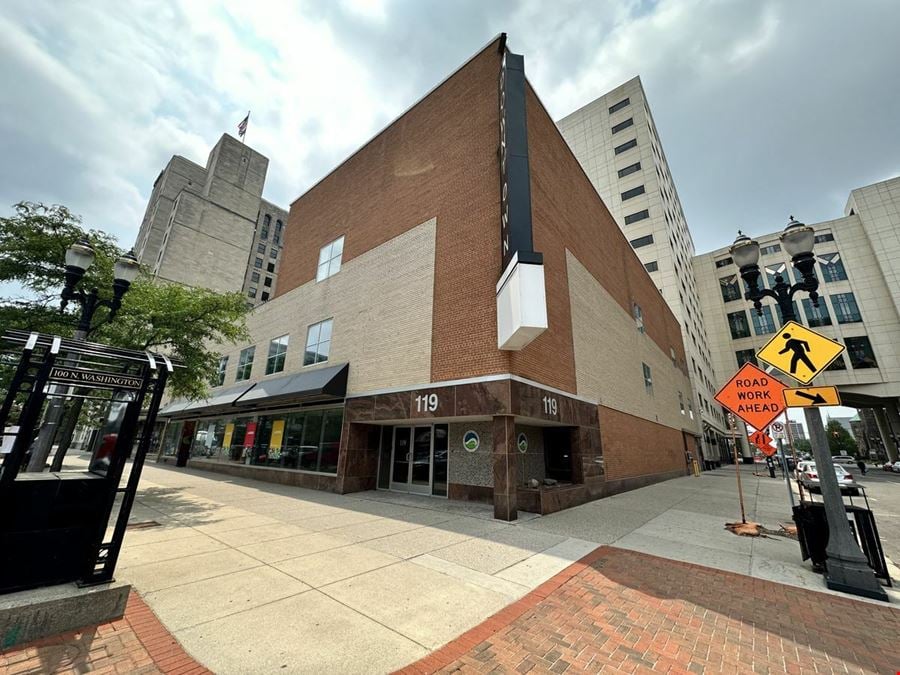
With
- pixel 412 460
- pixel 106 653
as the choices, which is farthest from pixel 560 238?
pixel 106 653

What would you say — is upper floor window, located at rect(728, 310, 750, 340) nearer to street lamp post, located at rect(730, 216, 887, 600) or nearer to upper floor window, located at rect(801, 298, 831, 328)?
upper floor window, located at rect(801, 298, 831, 328)

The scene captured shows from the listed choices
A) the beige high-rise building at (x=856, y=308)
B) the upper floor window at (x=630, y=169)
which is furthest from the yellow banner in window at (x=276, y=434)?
the beige high-rise building at (x=856, y=308)

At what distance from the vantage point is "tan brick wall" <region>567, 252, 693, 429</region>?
15.6 meters

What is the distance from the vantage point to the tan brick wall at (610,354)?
15594 millimetres

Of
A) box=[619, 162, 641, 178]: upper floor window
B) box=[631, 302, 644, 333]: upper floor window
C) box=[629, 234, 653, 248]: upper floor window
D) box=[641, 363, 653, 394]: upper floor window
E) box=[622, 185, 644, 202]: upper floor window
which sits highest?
box=[619, 162, 641, 178]: upper floor window

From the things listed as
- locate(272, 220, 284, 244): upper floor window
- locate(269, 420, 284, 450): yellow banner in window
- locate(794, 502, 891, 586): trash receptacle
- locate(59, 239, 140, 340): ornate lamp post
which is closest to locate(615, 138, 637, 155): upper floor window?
locate(269, 420, 284, 450): yellow banner in window

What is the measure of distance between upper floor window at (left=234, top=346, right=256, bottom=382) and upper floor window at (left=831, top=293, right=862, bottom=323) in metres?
68.7

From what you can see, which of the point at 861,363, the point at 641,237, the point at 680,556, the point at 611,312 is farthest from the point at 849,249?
the point at 680,556

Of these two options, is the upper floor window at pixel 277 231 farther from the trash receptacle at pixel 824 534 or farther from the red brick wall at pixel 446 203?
the trash receptacle at pixel 824 534

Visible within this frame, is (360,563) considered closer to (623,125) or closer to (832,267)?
(623,125)

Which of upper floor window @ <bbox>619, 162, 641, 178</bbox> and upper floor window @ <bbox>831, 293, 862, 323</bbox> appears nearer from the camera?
upper floor window @ <bbox>619, 162, 641, 178</bbox>

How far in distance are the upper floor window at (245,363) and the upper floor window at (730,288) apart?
221 feet

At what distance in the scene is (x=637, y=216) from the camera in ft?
141

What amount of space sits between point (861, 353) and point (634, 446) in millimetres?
50712
